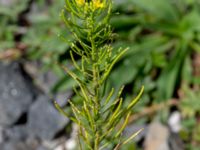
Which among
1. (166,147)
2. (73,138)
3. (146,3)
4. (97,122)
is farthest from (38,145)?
(97,122)

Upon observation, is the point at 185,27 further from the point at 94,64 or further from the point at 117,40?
the point at 94,64

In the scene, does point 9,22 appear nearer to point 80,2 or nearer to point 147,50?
point 147,50

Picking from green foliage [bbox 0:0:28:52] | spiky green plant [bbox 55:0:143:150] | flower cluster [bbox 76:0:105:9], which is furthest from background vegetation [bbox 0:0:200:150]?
flower cluster [bbox 76:0:105:9]

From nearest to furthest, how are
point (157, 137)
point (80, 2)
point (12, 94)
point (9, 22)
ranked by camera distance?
point (80, 2)
point (157, 137)
point (12, 94)
point (9, 22)

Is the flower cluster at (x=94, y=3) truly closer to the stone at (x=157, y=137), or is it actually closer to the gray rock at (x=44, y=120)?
the stone at (x=157, y=137)

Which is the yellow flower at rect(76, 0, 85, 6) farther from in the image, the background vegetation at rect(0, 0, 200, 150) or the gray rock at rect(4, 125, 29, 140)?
the gray rock at rect(4, 125, 29, 140)

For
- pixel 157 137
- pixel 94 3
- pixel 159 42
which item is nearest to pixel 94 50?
pixel 94 3
